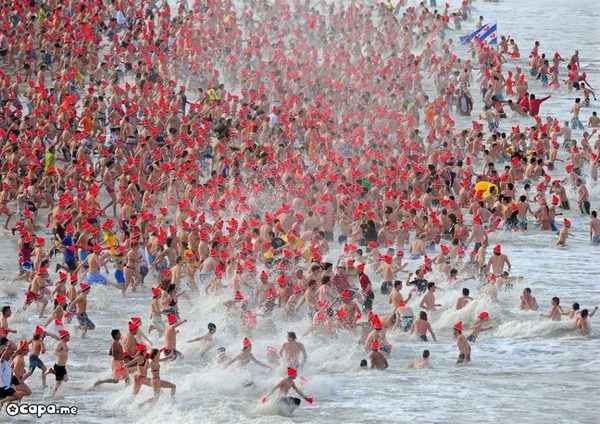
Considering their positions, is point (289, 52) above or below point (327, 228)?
above

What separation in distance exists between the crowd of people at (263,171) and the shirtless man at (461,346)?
0.11 ft

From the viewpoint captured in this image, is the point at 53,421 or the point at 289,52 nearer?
the point at 53,421

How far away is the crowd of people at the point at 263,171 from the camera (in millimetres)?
21531

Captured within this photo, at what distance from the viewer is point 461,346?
20.1 metres

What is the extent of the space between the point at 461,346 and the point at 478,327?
4.11 ft

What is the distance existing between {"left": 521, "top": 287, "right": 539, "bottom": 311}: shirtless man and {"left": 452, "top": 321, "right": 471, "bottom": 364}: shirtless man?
2.42 metres

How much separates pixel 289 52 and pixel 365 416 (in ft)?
79.8

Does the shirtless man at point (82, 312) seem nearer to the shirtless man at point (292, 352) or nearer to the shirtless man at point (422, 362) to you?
the shirtless man at point (292, 352)

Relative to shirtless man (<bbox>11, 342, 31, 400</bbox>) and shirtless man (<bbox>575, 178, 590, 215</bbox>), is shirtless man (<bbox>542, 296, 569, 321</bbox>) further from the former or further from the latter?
shirtless man (<bbox>11, 342, 31, 400</bbox>)

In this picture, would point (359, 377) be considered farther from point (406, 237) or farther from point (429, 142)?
point (429, 142)

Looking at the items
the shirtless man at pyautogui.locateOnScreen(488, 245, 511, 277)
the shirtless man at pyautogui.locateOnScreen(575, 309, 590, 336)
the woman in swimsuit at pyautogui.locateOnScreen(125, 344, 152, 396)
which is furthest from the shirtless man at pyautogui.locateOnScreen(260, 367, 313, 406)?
the shirtless man at pyautogui.locateOnScreen(488, 245, 511, 277)

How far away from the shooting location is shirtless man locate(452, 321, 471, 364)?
20.0 meters

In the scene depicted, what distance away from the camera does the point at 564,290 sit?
23906 millimetres

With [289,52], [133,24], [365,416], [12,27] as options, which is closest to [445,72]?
[289,52]
